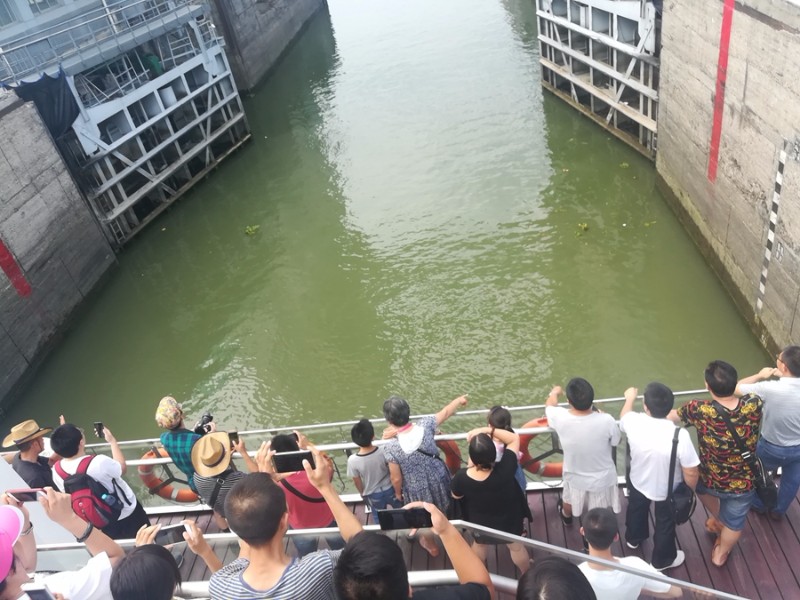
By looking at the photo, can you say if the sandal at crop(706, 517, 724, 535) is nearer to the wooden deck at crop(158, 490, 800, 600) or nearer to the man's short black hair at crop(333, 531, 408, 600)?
the wooden deck at crop(158, 490, 800, 600)

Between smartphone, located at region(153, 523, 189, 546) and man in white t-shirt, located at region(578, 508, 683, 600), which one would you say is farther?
smartphone, located at region(153, 523, 189, 546)

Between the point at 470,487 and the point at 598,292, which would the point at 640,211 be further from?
the point at 470,487

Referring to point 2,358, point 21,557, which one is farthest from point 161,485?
point 2,358

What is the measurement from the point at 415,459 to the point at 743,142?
8.48 meters

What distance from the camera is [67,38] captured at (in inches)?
668

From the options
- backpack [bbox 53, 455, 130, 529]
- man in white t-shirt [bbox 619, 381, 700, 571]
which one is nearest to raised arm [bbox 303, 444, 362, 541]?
man in white t-shirt [bbox 619, 381, 700, 571]

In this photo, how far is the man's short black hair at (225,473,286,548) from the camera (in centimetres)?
272

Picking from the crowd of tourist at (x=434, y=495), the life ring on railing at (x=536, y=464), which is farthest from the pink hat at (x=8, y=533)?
the life ring on railing at (x=536, y=464)

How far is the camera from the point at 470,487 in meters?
3.96

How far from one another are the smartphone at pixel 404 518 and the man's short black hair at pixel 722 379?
206 centimetres

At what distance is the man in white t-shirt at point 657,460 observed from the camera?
12.8ft

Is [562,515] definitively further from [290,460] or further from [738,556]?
[290,460]

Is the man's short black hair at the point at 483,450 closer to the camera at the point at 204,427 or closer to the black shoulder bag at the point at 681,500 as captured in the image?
the black shoulder bag at the point at 681,500

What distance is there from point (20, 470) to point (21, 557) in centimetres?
260
